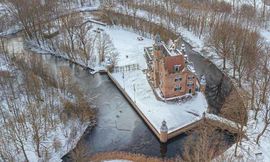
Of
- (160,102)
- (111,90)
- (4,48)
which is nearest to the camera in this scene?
(160,102)

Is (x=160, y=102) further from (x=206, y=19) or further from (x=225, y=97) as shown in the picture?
(x=206, y=19)

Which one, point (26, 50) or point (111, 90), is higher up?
point (26, 50)

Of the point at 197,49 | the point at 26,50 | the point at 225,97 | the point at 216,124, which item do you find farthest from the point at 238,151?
the point at 26,50

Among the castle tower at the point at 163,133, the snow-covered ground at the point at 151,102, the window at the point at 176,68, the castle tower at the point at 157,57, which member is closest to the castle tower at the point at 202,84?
the snow-covered ground at the point at 151,102

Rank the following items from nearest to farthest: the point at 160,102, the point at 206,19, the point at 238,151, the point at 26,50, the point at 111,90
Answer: the point at 238,151 < the point at 160,102 < the point at 111,90 < the point at 26,50 < the point at 206,19

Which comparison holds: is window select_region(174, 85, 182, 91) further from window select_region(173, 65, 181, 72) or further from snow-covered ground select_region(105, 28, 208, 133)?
window select_region(173, 65, 181, 72)

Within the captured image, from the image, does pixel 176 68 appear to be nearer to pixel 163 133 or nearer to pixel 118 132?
pixel 163 133
